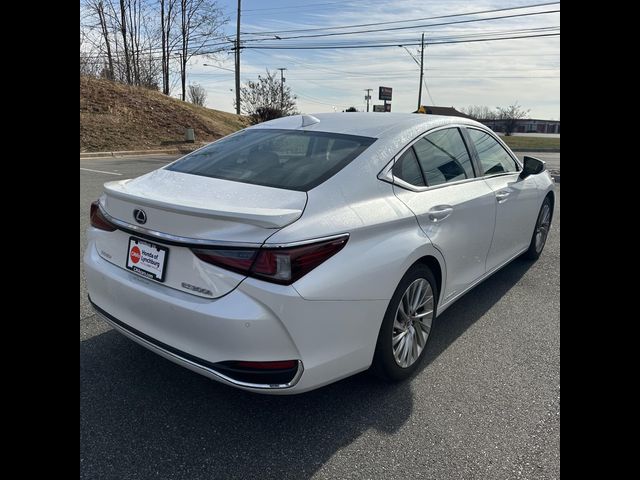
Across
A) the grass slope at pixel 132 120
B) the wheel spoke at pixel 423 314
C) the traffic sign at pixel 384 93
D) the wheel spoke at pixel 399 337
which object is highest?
the traffic sign at pixel 384 93

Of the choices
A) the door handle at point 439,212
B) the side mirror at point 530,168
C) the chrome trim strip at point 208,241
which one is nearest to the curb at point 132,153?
the side mirror at point 530,168

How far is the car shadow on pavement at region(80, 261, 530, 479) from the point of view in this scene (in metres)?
2.15

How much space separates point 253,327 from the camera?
203 centimetres

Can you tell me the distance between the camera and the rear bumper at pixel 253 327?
2043 millimetres

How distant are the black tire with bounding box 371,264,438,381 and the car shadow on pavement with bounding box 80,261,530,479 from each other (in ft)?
0.40

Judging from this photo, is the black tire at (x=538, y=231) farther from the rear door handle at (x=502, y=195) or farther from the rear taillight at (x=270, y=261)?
the rear taillight at (x=270, y=261)

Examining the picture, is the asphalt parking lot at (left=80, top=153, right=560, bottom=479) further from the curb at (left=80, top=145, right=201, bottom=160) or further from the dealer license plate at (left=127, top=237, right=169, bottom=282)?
the curb at (left=80, top=145, right=201, bottom=160)

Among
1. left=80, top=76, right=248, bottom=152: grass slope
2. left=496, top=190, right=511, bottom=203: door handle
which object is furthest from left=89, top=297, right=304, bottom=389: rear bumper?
left=80, top=76, right=248, bottom=152: grass slope

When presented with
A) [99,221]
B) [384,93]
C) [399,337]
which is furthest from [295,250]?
[384,93]
